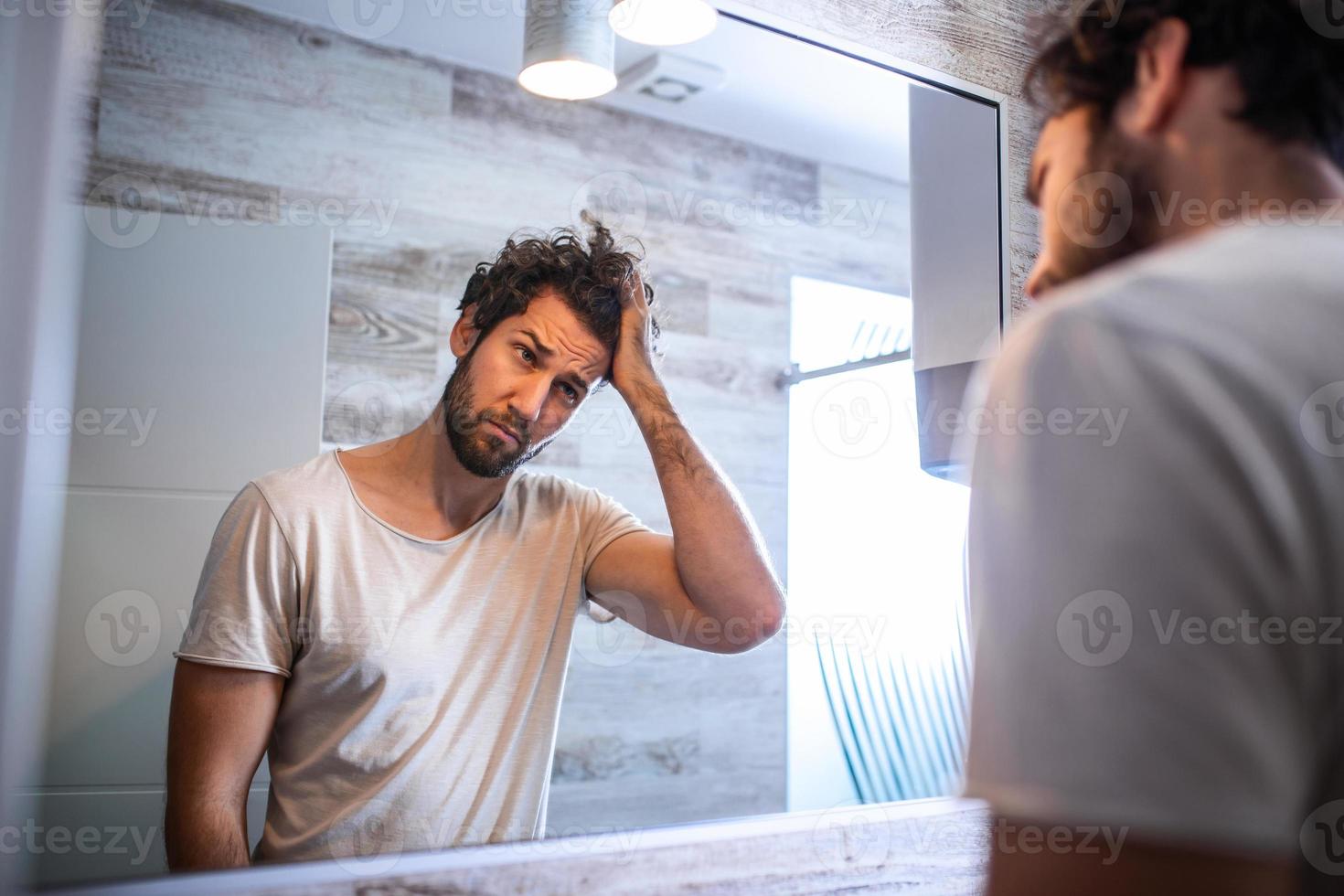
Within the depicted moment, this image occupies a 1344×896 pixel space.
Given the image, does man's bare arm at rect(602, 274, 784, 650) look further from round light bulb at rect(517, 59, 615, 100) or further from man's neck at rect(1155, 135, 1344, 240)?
man's neck at rect(1155, 135, 1344, 240)

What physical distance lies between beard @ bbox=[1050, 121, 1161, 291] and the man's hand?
0.58 m

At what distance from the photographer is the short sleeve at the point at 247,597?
0.77 meters

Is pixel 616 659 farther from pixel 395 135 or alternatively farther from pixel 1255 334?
pixel 1255 334

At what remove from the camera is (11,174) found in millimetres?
715

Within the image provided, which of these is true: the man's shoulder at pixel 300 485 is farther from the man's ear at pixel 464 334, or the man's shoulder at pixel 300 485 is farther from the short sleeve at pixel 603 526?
the short sleeve at pixel 603 526

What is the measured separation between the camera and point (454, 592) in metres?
0.93

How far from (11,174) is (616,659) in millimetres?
677

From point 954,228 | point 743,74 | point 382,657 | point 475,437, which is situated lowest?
point 382,657

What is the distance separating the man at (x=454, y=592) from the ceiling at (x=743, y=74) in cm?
20

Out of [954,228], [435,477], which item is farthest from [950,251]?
[435,477]

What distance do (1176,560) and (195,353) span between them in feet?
2.44

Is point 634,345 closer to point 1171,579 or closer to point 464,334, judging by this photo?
point 464,334

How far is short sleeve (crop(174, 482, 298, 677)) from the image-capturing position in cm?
77

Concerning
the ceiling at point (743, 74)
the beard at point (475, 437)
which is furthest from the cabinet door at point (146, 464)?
the ceiling at point (743, 74)
